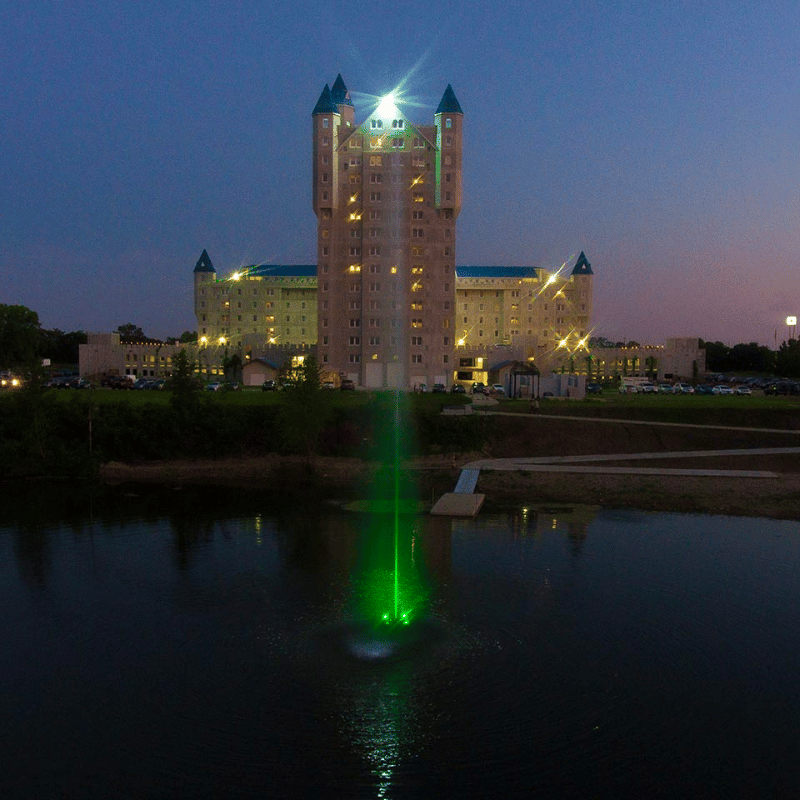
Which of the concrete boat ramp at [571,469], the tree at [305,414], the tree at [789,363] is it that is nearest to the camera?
the concrete boat ramp at [571,469]

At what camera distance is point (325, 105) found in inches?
3516

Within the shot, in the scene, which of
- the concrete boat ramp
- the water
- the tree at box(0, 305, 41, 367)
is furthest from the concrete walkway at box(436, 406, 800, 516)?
the tree at box(0, 305, 41, 367)

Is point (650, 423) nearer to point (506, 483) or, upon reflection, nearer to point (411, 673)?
point (506, 483)

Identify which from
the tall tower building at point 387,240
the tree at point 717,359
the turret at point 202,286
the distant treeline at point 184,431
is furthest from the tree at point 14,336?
the tree at point 717,359

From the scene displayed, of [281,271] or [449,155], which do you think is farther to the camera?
[281,271]

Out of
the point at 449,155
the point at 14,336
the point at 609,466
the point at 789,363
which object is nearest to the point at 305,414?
the point at 609,466

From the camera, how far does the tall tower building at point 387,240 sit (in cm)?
8769

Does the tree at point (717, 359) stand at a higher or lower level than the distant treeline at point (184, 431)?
higher

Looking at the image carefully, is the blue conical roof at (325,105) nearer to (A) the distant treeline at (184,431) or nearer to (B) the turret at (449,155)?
(B) the turret at (449,155)

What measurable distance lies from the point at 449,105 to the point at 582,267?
41.3 metres

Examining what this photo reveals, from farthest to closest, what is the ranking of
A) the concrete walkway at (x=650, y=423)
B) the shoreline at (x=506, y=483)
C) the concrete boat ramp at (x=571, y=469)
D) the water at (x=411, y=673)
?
the concrete walkway at (x=650, y=423) < the shoreline at (x=506, y=483) < the concrete boat ramp at (x=571, y=469) < the water at (x=411, y=673)

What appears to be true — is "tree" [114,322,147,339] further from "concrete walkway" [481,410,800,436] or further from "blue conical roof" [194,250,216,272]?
"concrete walkway" [481,410,800,436]

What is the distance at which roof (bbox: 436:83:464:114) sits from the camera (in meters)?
89.9

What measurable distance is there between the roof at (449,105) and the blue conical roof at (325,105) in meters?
12.4
